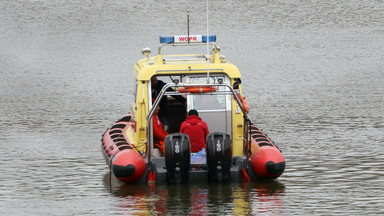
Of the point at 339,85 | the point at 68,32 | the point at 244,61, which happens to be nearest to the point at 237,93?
the point at 339,85

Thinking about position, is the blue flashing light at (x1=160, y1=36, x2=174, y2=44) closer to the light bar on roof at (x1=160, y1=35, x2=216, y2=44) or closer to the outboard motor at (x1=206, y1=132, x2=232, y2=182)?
the light bar on roof at (x1=160, y1=35, x2=216, y2=44)

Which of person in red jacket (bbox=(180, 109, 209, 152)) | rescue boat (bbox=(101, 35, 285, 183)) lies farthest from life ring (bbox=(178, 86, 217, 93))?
person in red jacket (bbox=(180, 109, 209, 152))

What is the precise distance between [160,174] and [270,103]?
12317 mm

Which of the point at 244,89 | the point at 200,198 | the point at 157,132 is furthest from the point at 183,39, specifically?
the point at 244,89

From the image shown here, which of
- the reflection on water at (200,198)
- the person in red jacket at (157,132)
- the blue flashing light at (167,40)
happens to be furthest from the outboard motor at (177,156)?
the blue flashing light at (167,40)

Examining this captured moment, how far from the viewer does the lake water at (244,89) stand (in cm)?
1138

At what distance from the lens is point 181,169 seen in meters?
11.5

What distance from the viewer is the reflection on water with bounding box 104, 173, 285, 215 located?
10531mm

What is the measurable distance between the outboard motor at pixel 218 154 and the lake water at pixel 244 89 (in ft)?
0.93

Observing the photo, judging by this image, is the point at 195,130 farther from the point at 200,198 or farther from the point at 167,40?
the point at 167,40

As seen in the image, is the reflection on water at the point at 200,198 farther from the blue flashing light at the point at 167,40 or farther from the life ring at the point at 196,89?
the blue flashing light at the point at 167,40

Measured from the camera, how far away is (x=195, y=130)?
12102 millimetres

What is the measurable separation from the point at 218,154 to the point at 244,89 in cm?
1591

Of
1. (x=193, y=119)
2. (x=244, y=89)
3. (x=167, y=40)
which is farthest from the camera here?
(x=244, y=89)
